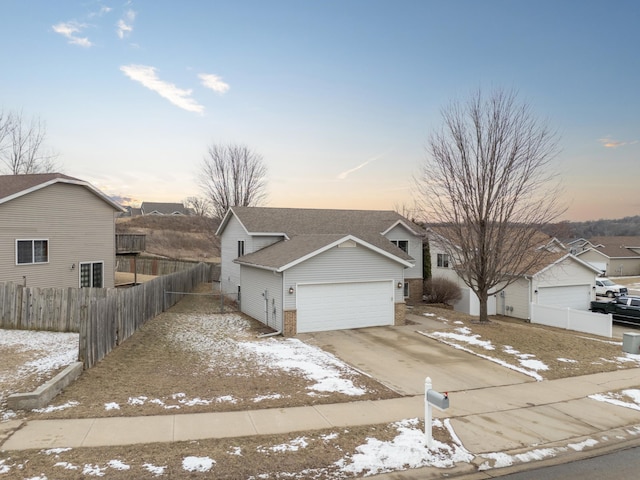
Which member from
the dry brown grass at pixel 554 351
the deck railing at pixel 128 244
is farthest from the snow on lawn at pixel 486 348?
the deck railing at pixel 128 244

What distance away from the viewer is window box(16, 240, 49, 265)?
18719 millimetres

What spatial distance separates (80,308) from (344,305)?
9702mm

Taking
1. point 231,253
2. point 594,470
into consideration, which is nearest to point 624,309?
point 594,470

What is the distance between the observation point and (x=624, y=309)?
24.6 metres

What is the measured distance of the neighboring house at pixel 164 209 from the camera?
95.6 meters

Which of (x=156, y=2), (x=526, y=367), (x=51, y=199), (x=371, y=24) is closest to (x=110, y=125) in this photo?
(x=51, y=199)

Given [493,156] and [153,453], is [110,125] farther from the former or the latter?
[153,453]

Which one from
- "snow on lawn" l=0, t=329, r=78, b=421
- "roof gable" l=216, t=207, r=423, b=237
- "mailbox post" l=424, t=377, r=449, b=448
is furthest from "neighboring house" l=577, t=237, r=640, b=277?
"snow on lawn" l=0, t=329, r=78, b=421

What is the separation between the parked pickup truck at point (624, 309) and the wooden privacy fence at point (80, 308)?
86.2ft

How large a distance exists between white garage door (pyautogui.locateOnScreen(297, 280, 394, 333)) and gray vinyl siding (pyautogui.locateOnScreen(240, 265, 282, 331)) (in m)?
0.93

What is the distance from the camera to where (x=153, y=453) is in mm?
6250

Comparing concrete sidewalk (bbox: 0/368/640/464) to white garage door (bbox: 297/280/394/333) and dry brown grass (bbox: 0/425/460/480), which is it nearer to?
dry brown grass (bbox: 0/425/460/480)

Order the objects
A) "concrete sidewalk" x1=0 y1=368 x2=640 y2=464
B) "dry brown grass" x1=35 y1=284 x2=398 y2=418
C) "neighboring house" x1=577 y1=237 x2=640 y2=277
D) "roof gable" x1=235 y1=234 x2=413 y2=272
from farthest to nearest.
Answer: "neighboring house" x1=577 y1=237 x2=640 y2=277
"roof gable" x1=235 y1=234 x2=413 y2=272
"dry brown grass" x1=35 y1=284 x2=398 y2=418
"concrete sidewalk" x1=0 y1=368 x2=640 y2=464

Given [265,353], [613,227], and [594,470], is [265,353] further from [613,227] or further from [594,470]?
[613,227]
